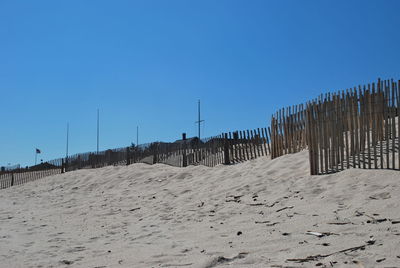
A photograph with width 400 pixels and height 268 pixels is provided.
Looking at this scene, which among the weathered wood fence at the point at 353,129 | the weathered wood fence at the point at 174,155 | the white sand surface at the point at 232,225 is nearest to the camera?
the white sand surface at the point at 232,225

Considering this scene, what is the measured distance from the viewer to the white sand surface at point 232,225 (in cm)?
359

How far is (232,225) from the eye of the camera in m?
5.14

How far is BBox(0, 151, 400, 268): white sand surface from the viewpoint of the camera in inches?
141

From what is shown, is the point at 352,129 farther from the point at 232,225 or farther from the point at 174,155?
the point at 174,155

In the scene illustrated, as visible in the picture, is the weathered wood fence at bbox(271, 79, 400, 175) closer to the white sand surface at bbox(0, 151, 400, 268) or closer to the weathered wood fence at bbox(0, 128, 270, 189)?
the white sand surface at bbox(0, 151, 400, 268)

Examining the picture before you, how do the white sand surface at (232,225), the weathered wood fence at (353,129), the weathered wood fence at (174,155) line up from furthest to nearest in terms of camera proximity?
the weathered wood fence at (174,155) < the weathered wood fence at (353,129) < the white sand surface at (232,225)

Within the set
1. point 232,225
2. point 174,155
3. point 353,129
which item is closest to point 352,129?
point 353,129

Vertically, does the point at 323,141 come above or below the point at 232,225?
above

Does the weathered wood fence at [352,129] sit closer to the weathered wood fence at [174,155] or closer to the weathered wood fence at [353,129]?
the weathered wood fence at [353,129]

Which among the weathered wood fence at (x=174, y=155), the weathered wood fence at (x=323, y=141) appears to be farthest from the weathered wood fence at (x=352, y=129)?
the weathered wood fence at (x=174, y=155)

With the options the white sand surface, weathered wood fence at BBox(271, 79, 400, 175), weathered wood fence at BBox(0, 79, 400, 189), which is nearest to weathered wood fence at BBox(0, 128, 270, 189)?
weathered wood fence at BBox(0, 79, 400, 189)

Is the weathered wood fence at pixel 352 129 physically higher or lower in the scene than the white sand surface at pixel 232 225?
higher

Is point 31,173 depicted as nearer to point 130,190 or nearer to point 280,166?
point 130,190

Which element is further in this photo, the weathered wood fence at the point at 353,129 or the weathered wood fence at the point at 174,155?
the weathered wood fence at the point at 174,155
